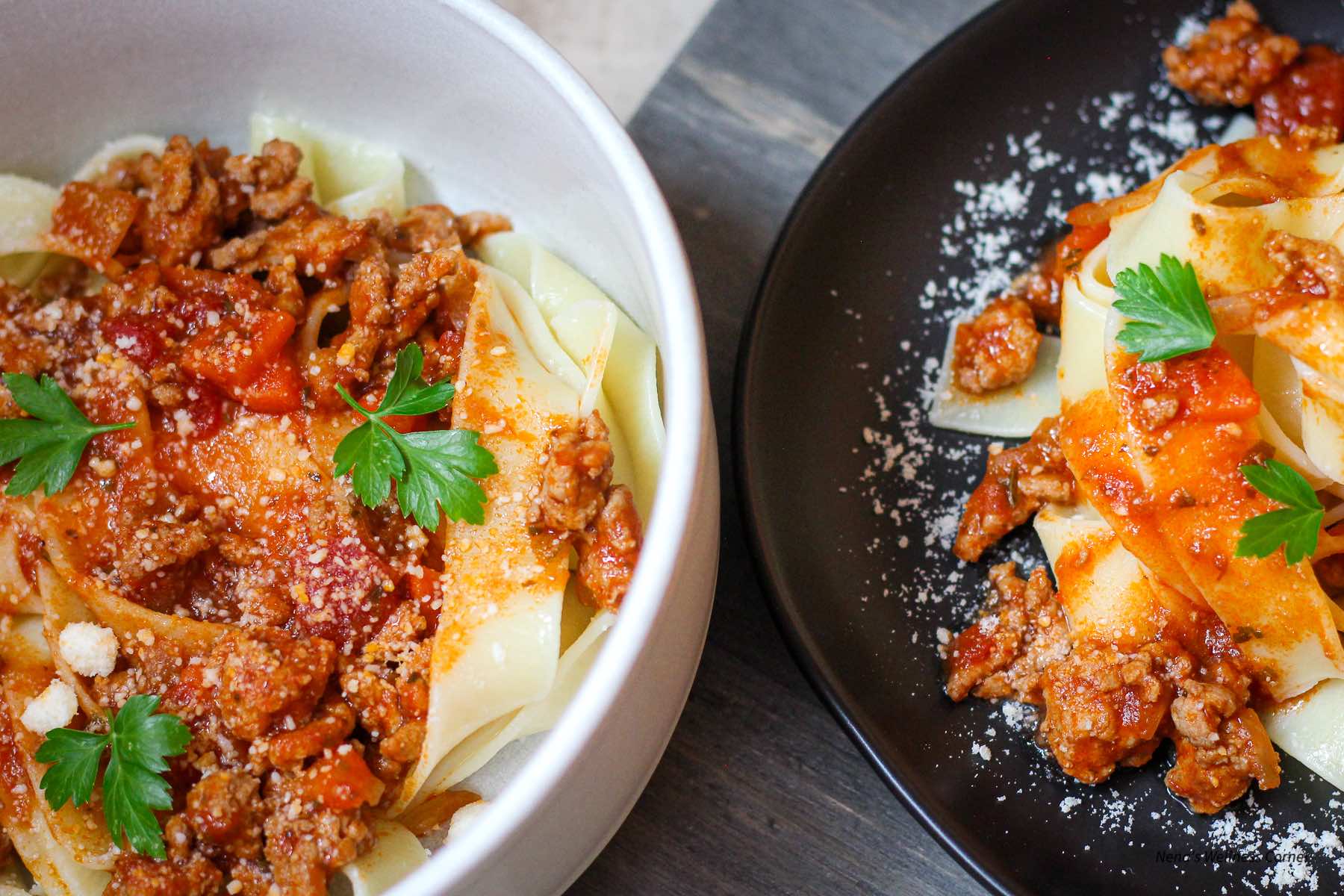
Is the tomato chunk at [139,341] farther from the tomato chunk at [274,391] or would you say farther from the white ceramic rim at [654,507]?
the white ceramic rim at [654,507]

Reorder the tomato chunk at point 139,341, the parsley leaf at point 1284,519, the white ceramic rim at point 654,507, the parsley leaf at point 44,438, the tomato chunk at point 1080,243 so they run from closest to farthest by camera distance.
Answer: the white ceramic rim at point 654,507 < the parsley leaf at point 1284,519 < the parsley leaf at point 44,438 < the tomato chunk at point 139,341 < the tomato chunk at point 1080,243

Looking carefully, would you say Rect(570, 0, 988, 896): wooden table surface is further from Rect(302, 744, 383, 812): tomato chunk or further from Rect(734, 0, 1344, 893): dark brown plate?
Rect(302, 744, 383, 812): tomato chunk

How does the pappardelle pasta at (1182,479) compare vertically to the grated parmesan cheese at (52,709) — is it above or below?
above

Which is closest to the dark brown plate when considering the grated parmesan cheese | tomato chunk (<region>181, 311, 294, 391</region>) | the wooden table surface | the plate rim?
the plate rim

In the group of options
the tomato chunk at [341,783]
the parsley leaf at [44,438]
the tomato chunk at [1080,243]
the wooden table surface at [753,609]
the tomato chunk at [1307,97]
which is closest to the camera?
the tomato chunk at [341,783]

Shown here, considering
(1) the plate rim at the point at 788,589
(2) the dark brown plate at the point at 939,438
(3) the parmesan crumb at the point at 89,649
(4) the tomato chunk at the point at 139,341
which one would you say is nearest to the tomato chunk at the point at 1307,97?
(2) the dark brown plate at the point at 939,438

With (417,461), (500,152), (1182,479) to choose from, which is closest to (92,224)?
(500,152)
